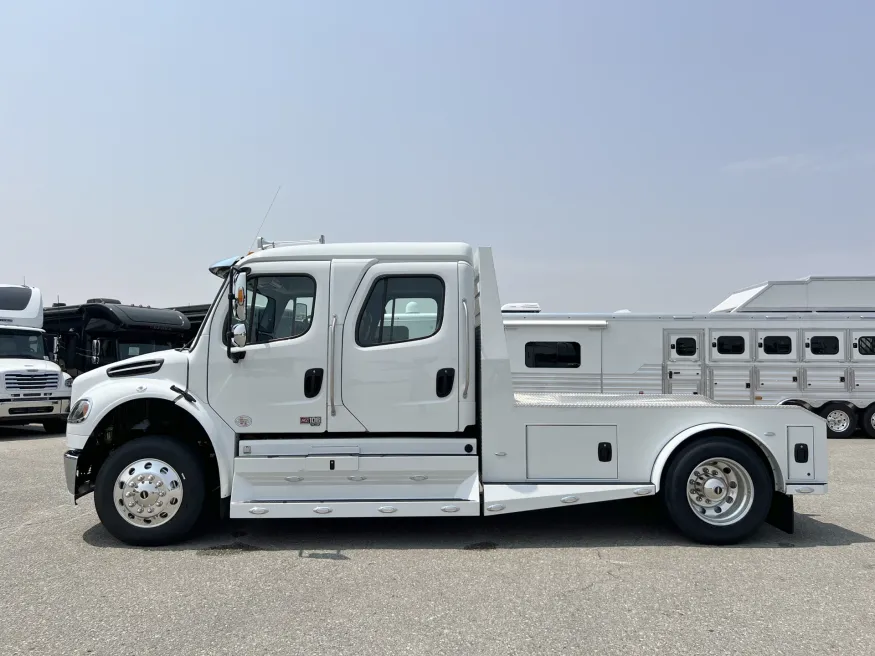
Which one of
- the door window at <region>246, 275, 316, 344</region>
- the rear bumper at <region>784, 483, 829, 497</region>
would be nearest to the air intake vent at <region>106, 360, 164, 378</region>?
the door window at <region>246, 275, 316, 344</region>

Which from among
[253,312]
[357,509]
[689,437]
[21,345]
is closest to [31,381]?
[21,345]

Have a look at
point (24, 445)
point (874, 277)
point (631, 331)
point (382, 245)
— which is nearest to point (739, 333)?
point (631, 331)

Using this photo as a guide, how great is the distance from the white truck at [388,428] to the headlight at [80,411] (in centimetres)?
1

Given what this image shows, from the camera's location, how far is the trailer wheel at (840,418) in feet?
45.5

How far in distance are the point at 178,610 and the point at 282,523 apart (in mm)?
2206

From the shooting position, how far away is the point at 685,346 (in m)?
13.5

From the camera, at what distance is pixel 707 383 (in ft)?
44.7

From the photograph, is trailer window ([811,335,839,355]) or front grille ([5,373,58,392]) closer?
front grille ([5,373,58,392])

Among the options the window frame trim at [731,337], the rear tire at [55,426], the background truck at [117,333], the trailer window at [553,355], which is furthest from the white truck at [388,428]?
the background truck at [117,333]

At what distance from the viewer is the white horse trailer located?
1333 centimetres

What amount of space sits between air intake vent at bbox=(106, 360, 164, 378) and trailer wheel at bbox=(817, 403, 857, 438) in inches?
525

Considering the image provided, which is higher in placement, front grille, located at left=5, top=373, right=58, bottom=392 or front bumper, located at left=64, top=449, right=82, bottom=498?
front grille, located at left=5, top=373, right=58, bottom=392

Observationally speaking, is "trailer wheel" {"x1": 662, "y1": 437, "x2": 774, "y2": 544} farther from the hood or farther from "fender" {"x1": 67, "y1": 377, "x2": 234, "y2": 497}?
the hood

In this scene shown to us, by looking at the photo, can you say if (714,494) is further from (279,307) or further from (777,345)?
(777,345)
